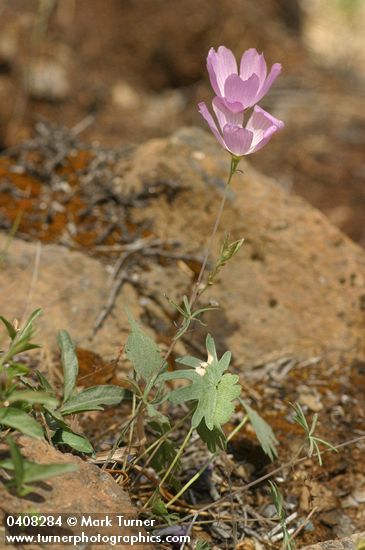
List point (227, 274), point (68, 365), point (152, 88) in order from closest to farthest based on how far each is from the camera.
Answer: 1. point (68, 365)
2. point (227, 274)
3. point (152, 88)

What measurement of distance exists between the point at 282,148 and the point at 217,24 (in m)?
1.60

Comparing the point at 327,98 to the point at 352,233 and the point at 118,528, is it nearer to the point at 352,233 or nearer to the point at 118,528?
the point at 352,233

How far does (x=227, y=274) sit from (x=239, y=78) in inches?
51.2

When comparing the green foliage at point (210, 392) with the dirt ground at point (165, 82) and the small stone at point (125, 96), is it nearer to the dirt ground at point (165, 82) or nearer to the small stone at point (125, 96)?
the dirt ground at point (165, 82)

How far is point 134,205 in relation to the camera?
9.82ft

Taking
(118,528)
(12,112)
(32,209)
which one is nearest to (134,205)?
(32,209)

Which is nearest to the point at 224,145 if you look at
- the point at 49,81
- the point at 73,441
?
the point at 73,441

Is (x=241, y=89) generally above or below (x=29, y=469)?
above

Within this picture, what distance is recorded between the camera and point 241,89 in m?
1.52

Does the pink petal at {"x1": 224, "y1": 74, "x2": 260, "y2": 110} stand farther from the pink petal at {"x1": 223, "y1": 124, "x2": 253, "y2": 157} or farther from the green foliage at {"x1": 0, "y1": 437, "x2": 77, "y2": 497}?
the green foliage at {"x1": 0, "y1": 437, "x2": 77, "y2": 497}

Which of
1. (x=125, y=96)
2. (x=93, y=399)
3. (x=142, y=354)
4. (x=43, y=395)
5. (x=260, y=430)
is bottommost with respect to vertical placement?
(x=125, y=96)

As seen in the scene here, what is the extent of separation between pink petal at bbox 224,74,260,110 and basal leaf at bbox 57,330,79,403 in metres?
0.77

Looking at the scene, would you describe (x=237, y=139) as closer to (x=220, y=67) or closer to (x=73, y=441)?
(x=220, y=67)

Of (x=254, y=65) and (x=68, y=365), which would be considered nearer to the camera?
(x=254, y=65)
